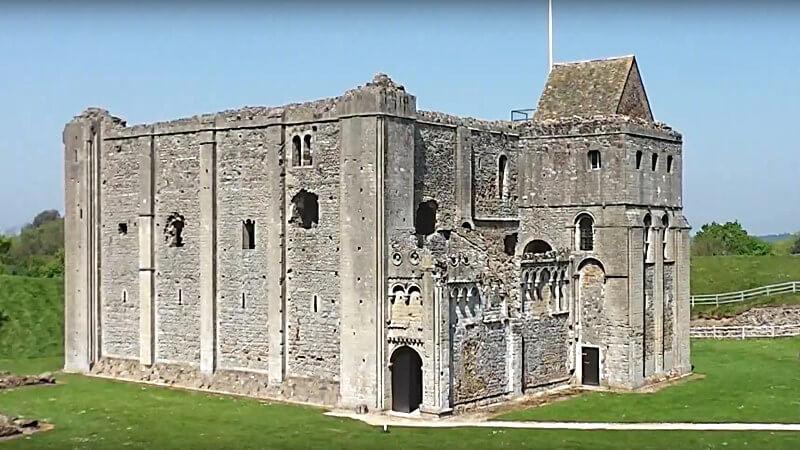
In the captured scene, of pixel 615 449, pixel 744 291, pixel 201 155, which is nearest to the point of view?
pixel 615 449

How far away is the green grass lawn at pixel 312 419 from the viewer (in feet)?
98.3

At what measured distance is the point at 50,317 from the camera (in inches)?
2227

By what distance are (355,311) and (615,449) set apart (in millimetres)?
10787

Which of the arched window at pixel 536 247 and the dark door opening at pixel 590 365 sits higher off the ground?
the arched window at pixel 536 247

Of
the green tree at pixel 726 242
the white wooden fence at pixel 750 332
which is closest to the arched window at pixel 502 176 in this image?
the white wooden fence at pixel 750 332

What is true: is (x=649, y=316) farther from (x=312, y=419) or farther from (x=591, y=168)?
(x=312, y=419)

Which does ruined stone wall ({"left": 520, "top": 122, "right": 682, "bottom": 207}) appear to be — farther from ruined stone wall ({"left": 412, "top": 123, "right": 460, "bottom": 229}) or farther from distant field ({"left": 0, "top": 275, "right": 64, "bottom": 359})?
distant field ({"left": 0, "top": 275, "right": 64, "bottom": 359})

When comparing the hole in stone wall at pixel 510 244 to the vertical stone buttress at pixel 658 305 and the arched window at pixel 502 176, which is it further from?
the vertical stone buttress at pixel 658 305

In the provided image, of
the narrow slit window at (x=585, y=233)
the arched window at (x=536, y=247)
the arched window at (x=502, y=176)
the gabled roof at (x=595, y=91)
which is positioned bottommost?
the arched window at (x=536, y=247)

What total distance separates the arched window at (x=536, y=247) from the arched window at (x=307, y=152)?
10.2 meters

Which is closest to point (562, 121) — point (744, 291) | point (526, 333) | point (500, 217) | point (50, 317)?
point (500, 217)

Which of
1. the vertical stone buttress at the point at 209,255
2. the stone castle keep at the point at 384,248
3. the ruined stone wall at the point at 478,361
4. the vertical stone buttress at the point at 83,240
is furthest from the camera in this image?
the vertical stone buttress at the point at 83,240

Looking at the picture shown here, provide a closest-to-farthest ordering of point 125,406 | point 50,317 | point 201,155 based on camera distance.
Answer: point 125,406
point 201,155
point 50,317

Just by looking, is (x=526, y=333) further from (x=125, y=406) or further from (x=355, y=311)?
(x=125, y=406)
